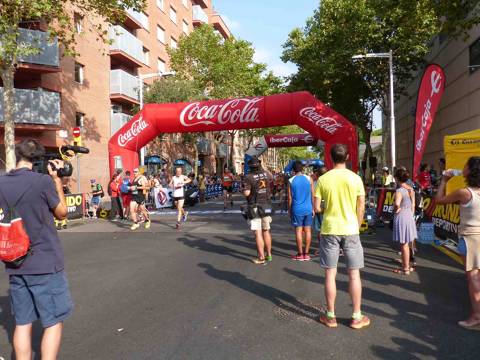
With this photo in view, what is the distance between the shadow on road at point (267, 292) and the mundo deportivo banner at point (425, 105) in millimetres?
5984

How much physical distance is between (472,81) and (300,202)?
12.9 metres

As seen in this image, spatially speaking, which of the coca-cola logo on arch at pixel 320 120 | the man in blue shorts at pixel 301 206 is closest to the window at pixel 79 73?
the coca-cola logo on arch at pixel 320 120

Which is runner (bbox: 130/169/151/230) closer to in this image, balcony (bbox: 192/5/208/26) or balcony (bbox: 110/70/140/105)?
balcony (bbox: 110/70/140/105)

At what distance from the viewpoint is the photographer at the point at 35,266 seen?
281 cm

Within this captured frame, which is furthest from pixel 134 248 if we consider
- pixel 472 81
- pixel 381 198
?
pixel 472 81

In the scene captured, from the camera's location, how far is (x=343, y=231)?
154 inches

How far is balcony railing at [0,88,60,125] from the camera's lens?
56.4 feet

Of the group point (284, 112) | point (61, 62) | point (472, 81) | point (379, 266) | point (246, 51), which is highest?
point (246, 51)

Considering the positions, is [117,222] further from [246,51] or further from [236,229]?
[246,51]

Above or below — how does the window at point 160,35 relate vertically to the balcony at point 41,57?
above

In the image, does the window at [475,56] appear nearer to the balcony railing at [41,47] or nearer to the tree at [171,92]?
the tree at [171,92]

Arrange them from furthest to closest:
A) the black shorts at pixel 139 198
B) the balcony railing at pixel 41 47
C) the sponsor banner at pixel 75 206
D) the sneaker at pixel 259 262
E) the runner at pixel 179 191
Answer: the balcony railing at pixel 41 47, the sponsor banner at pixel 75 206, the black shorts at pixel 139 198, the runner at pixel 179 191, the sneaker at pixel 259 262

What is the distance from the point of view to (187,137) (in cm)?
2948

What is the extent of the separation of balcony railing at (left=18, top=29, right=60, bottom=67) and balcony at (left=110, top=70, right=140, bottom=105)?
20.8 ft
